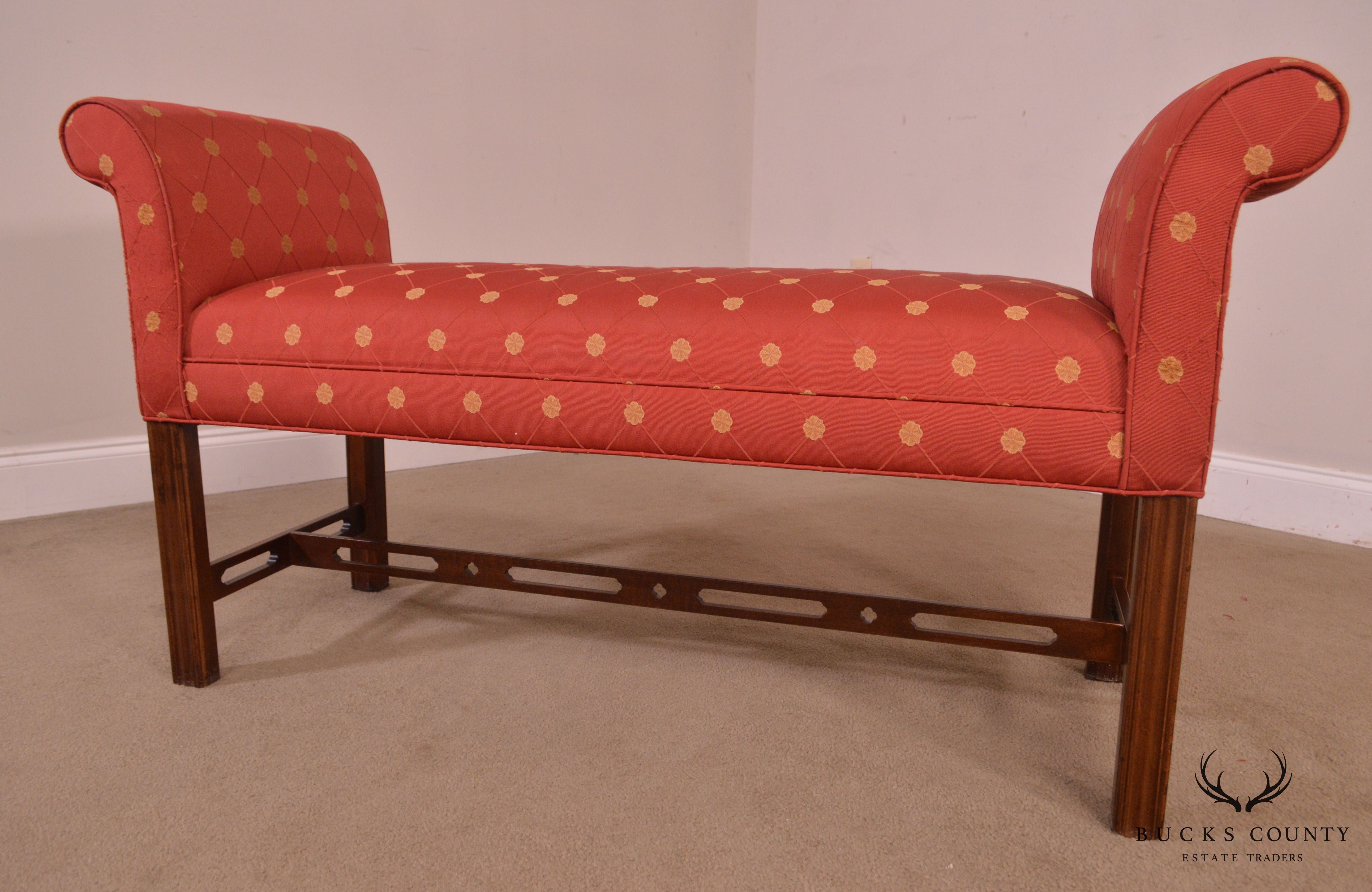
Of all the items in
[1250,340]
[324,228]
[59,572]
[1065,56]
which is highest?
[1065,56]

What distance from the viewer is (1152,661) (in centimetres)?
82

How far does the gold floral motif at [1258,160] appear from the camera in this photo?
0.71m

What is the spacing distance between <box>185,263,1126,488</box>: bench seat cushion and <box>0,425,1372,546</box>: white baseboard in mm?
891

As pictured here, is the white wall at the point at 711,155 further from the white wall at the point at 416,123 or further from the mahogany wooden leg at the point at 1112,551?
the mahogany wooden leg at the point at 1112,551

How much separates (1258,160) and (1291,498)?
1.57m

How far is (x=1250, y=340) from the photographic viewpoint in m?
2.02

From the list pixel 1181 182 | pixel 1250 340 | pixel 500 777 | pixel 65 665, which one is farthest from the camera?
pixel 1250 340

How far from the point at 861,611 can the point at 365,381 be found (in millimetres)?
661

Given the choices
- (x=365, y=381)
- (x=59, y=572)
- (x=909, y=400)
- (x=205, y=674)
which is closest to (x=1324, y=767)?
(x=909, y=400)

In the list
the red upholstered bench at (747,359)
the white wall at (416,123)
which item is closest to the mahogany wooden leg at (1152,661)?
the red upholstered bench at (747,359)

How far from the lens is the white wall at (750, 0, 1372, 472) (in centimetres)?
188

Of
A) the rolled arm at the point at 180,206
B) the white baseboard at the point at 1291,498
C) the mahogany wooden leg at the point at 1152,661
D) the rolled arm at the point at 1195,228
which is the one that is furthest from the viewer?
the white baseboard at the point at 1291,498

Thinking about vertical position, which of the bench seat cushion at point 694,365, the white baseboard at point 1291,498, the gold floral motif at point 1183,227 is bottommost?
the white baseboard at point 1291,498

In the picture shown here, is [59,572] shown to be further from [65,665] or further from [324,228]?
[324,228]
